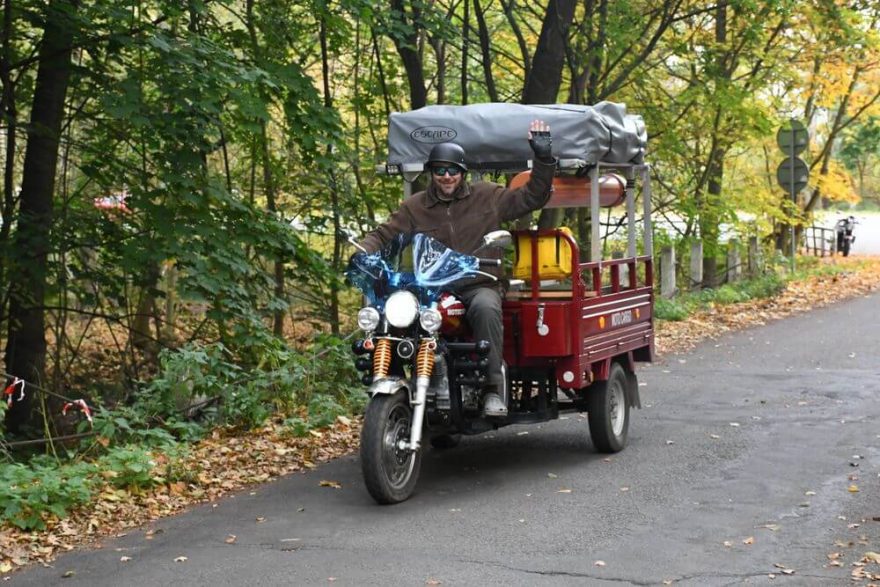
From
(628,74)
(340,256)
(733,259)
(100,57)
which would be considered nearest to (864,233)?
(733,259)

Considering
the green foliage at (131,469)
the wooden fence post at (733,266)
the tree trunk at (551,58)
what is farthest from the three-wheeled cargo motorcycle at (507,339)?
the wooden fence post at (733,266)

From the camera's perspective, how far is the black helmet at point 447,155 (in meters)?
8.58

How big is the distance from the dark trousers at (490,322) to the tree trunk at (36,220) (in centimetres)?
560

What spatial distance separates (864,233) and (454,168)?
172 feet

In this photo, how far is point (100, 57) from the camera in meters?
12.4

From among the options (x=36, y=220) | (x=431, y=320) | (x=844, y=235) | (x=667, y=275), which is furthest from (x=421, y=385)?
(x=844, y=235)

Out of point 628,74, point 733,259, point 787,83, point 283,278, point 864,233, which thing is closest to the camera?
point 283,278

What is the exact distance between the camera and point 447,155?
859 centimetres

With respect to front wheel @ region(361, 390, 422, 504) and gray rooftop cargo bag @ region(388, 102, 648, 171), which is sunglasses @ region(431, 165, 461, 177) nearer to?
gray rooftop cargo bag @ region(388, 102, 648, 171)

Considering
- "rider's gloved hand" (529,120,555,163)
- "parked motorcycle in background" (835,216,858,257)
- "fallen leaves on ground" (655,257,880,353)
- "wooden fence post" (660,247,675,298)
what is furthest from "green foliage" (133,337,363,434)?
"parked motorcycle in background" (835,216,858,257)

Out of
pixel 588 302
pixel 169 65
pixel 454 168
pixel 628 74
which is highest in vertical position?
pixel 628 74

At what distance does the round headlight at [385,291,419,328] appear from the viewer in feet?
26.0

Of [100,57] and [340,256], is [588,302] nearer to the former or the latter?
[100,57]

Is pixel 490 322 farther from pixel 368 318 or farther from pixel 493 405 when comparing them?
pixel 368 318
